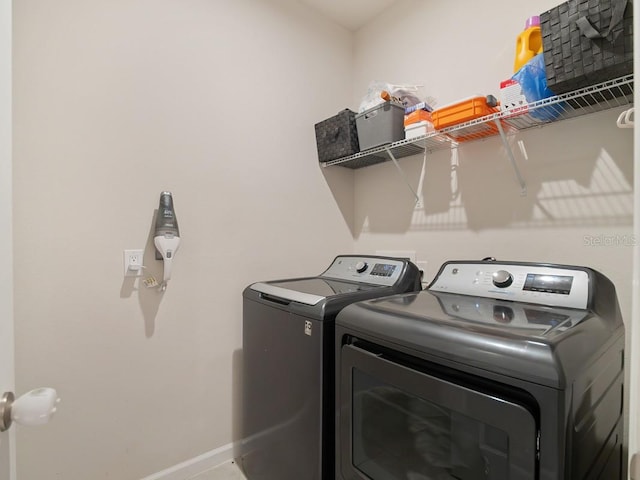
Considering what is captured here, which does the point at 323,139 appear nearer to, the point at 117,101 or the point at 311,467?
the point at 117,101

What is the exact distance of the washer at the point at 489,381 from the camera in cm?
67

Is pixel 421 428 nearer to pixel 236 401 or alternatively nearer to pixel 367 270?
pixel 367 270

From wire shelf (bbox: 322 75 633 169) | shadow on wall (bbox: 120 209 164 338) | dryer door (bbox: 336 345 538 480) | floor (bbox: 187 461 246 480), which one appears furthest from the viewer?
floor (bbox: 187 461 246 480)

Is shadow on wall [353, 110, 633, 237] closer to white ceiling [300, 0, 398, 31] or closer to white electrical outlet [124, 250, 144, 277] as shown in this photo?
white ceiling [300, 0, 398, 31]

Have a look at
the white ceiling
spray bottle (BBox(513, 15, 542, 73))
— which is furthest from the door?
the white ceiling

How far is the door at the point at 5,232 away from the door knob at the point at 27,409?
0.10ft

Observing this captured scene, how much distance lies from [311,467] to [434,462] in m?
0.54

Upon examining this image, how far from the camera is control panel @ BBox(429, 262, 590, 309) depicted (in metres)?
1.01

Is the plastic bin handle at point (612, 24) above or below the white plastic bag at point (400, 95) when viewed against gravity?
below

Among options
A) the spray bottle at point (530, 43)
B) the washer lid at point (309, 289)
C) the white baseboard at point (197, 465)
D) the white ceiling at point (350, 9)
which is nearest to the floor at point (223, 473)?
the white baseboard at point (197, 465)

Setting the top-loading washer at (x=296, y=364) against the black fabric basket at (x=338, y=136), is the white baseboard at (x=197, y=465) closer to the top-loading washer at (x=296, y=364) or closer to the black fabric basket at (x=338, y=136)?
the top-loading washer at (x=296, y=364)

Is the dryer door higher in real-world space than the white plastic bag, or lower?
lower

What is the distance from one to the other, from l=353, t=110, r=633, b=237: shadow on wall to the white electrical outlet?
1.42 m

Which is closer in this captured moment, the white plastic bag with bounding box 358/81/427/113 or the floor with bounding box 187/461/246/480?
the floor with bounding box 187/461/246/480
